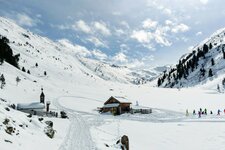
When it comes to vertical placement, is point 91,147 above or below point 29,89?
below

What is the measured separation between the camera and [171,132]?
125ft

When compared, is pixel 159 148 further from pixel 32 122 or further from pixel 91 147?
pixel 32 122

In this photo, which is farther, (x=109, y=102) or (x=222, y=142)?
(x=109, y=102)

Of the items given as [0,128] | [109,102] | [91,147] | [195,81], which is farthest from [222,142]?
[195,81]

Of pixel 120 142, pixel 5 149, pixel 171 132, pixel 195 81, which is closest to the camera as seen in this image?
pixel 5 149

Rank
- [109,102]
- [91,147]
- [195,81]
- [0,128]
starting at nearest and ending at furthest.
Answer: [0,128] < [91,147] < [109,102] < [195,81]

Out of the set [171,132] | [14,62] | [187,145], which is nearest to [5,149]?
[187,145]

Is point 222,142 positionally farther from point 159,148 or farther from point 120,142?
point 120,142

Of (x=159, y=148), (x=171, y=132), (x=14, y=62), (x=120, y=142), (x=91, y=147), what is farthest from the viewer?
(x=14, y=62)

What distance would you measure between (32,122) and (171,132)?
21.2m

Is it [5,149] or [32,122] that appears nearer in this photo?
[5,149]

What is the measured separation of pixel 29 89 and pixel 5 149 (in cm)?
7738

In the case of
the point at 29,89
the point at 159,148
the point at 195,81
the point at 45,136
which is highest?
the point at 195,81

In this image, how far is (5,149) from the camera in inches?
596
